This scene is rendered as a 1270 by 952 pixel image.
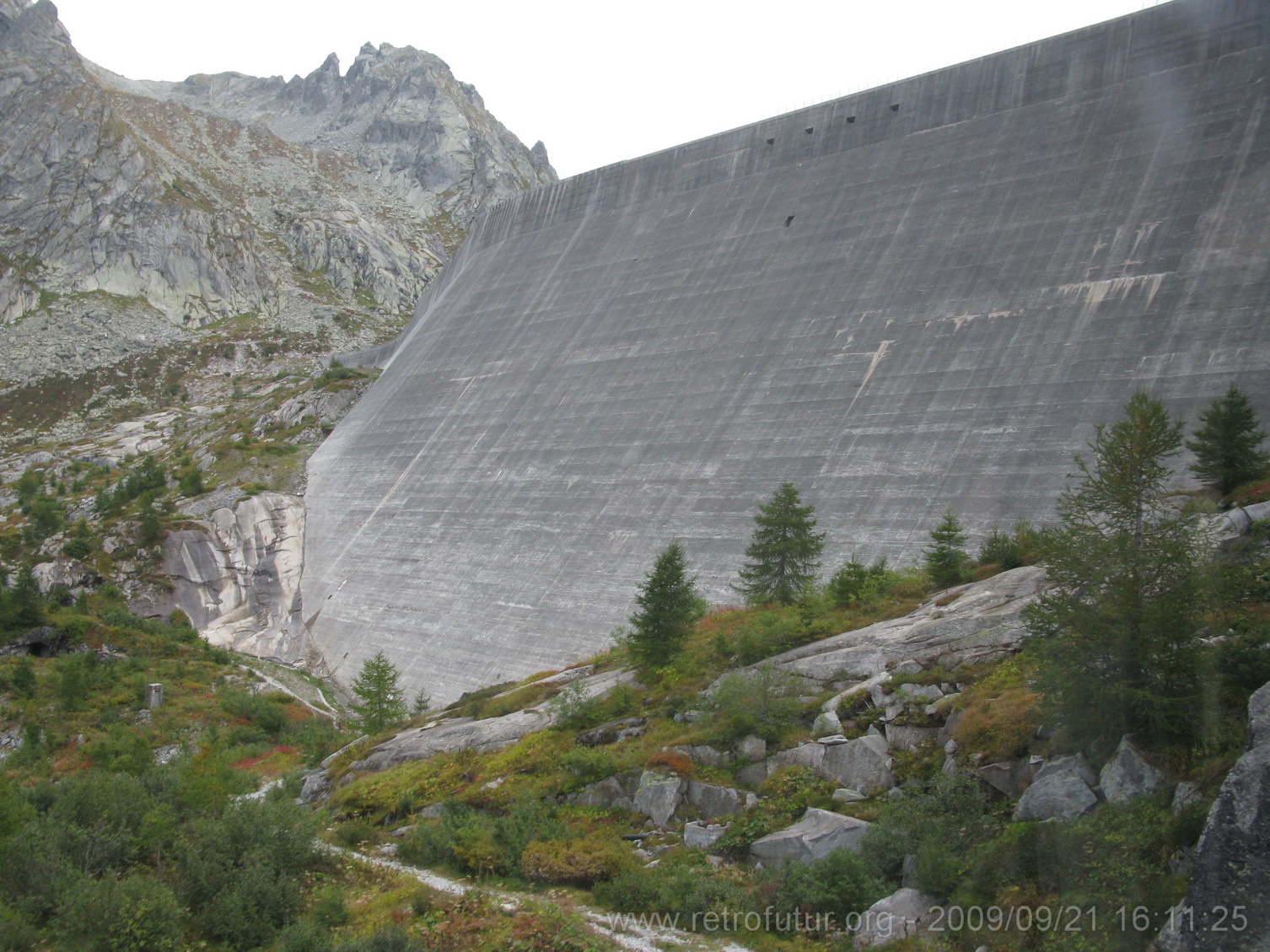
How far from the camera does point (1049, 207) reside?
2256cm

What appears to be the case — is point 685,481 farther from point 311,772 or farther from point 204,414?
point 204,414

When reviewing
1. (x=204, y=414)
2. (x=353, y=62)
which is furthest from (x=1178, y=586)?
(x=353, y=62)

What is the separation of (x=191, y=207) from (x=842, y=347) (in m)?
74.4

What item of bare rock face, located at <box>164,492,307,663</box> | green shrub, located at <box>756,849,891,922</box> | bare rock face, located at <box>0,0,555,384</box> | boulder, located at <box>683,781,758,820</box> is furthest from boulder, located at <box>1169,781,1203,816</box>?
bare rock face, located at <box>0,0,555,384</box>

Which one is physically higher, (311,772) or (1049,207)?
(1049,207)

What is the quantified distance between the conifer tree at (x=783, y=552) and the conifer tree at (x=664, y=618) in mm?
2233

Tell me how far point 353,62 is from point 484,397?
11136 cm

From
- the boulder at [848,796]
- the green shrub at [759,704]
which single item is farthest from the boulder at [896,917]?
the green shrub at [759,704]

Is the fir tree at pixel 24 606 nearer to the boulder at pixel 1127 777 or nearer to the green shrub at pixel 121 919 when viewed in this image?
the green shrub at pixel 121 919

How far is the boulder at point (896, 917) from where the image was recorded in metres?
6.98

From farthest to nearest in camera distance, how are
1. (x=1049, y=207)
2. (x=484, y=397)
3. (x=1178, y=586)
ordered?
(x=484, y=397) → (x=1049, y=207) → (x=1178, y=586)

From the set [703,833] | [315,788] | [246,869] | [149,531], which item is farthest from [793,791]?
[149,531]

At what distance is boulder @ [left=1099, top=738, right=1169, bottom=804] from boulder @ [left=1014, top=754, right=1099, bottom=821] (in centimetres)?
13

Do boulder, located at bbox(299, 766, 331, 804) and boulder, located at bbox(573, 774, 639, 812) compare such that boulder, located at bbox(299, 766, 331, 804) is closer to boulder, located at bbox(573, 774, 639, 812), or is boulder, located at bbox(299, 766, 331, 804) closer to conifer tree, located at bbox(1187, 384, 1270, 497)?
boulder, located at bbox(573, 774, 639, 812)
